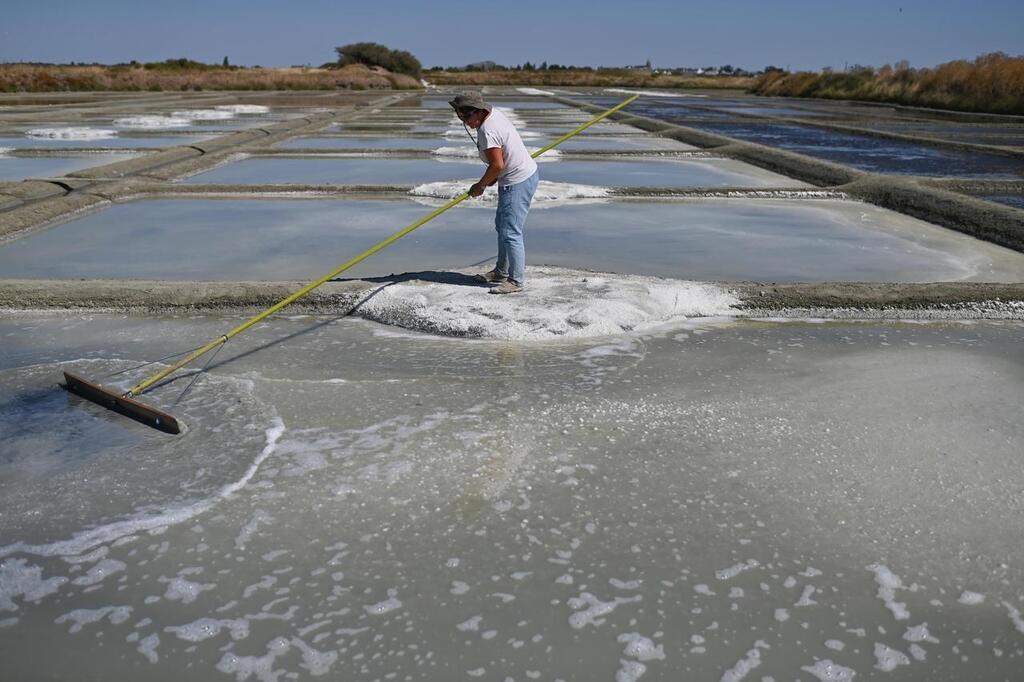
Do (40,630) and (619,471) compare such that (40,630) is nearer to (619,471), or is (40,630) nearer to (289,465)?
(289,465)

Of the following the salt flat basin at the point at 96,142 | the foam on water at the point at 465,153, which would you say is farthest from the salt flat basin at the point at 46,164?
the foam on water at the point at 465,153

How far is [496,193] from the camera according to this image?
7.12 m

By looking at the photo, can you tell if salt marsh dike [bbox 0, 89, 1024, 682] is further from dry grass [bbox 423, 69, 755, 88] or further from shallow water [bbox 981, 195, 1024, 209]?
dry grass [bbox 423, 69, 755, 88]

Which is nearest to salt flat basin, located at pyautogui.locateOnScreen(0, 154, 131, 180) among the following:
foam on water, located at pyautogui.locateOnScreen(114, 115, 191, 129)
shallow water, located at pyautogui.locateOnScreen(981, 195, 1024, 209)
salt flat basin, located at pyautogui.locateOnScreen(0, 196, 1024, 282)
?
salt flat basin, located at pyautogui.locateOnScreen(0, 196, 1024, 282)

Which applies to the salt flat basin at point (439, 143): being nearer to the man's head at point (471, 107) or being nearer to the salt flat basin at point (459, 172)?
the salt flat basin at point (459, 172)

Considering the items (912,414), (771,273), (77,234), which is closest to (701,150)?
(771,273)

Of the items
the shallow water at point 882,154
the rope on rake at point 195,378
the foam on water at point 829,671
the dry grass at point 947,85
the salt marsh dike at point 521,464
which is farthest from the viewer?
the dry grass at point 947,85

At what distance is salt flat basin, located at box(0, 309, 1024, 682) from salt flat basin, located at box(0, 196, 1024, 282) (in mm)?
1390

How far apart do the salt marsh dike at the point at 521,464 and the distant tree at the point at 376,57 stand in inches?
1999

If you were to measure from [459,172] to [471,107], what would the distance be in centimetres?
475

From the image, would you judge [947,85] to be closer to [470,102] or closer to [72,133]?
[72,133]

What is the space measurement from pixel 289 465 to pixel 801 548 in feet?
4.66

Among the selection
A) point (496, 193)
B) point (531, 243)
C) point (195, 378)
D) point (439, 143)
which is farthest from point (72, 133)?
point (195, 378)

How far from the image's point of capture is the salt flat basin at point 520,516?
5.44ft
